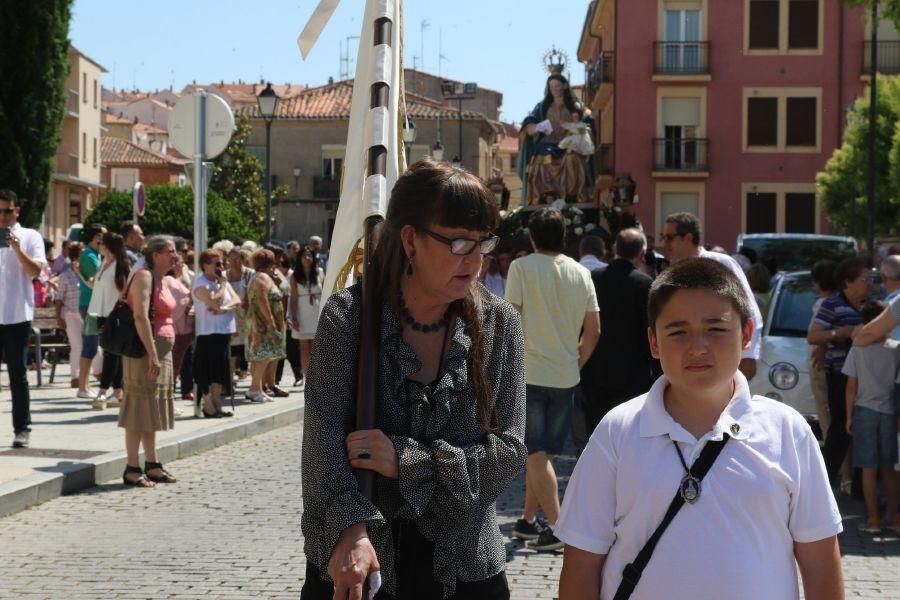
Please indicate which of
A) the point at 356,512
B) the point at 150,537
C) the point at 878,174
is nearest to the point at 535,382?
the point at 150,537

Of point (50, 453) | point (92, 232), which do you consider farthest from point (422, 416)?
point (92, 232)

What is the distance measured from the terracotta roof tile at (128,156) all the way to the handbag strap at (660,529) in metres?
94.6

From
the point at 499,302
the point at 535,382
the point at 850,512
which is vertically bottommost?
the point at 850,512

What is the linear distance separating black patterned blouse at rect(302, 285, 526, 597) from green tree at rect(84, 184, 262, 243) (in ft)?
151

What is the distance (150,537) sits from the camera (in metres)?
8.54

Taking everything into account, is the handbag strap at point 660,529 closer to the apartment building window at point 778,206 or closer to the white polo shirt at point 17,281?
the white polo shirt at point 17,281

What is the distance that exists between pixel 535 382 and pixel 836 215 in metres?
43.1

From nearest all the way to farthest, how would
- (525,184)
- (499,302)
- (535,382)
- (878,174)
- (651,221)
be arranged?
(499,302), (535,382), (525,184), (878,174), (651,221)

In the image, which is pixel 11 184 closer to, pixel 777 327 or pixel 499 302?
pixel 777 327

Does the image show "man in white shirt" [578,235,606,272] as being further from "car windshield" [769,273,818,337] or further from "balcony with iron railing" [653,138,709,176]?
"balcony with iron railing" [653,138,709,176]

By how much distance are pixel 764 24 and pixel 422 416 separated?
2006 inches

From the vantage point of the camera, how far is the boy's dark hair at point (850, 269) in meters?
10.1

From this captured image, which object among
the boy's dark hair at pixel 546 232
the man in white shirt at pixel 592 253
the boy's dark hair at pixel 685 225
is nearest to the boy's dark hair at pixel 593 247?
the man in white shirt at pixel 592 253

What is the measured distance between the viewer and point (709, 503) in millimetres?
3041
